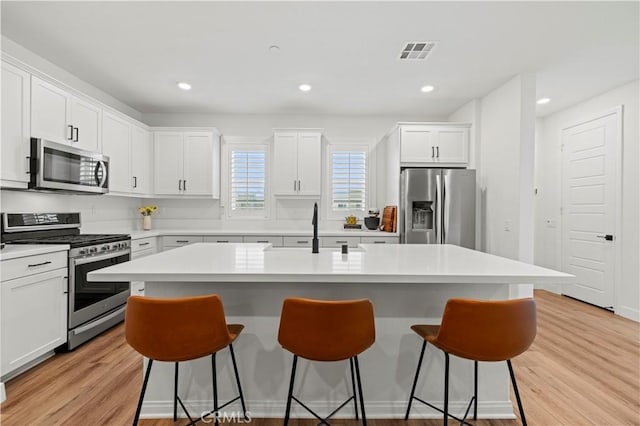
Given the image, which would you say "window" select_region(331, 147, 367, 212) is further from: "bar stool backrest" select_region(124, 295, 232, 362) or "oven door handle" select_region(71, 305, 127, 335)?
"bar stool backrest" select_region(124, 295, 232, 362)

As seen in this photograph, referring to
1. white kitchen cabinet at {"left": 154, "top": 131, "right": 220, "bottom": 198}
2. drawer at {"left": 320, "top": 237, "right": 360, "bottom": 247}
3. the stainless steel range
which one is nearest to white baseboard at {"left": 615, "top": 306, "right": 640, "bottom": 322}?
drawer at {"left": 320, "top": 237, "right": 360, "bottom": 247}

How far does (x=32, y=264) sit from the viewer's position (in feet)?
7.81

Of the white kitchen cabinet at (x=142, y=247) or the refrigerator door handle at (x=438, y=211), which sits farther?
the refrigerator door handle at (x=438, y=211)

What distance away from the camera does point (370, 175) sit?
5160 mm

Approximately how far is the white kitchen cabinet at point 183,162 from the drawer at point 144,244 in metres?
0.82

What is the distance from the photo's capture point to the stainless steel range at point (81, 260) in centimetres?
274

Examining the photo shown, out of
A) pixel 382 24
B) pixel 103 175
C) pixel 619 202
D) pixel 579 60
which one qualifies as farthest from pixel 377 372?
pixel 619 202

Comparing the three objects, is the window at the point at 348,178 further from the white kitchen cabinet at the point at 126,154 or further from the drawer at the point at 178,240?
the white kitchen cabinet at the point at 126,154

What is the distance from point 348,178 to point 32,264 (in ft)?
12.8

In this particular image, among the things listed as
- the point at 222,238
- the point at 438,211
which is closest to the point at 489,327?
the point at 438,211

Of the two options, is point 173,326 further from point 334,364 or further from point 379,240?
point 379,240

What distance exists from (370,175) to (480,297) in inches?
135

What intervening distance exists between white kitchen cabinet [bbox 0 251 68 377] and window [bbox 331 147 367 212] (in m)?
3.52

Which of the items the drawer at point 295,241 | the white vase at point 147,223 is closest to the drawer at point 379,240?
the drawer at point 295,241
